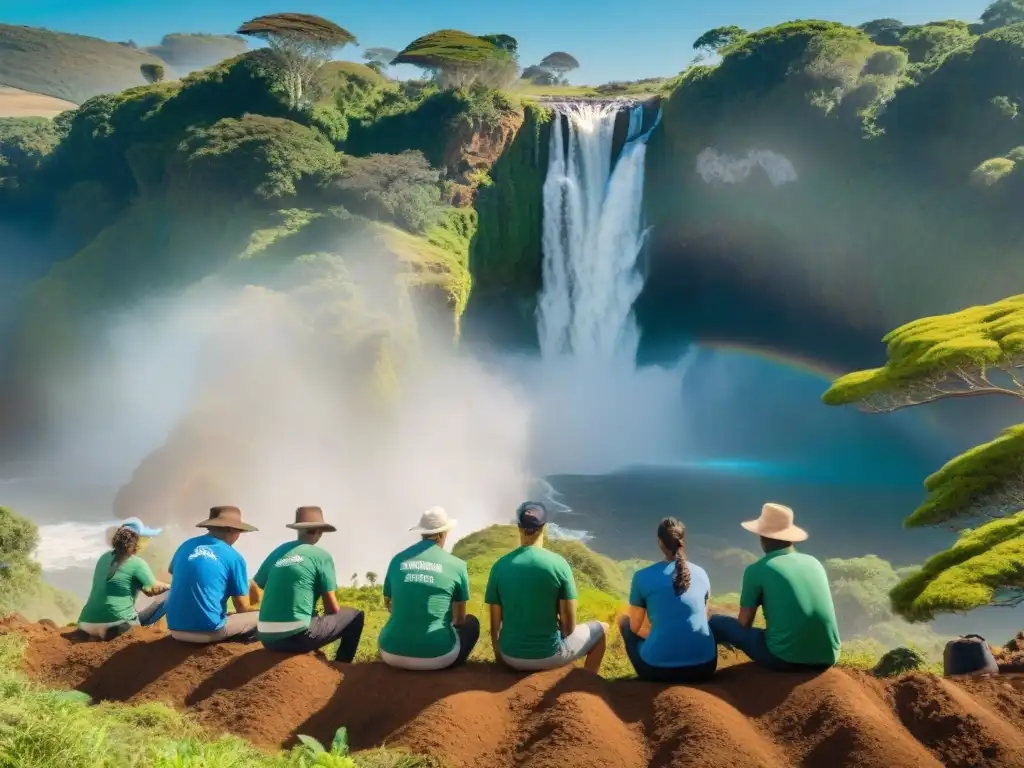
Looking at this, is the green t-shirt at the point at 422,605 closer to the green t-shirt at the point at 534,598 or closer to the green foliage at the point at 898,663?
the green t-shirt at the point at 534,598

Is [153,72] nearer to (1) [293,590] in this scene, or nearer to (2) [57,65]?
(2) [57,65]

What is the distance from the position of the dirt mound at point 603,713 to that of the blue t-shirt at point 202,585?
1.13 ft

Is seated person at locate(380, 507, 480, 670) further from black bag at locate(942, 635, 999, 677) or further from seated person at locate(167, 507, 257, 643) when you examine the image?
black bag at locate(942, 635, 999, 677)

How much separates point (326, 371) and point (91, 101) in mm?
29555

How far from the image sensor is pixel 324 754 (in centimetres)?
482

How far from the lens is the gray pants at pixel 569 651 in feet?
20.1

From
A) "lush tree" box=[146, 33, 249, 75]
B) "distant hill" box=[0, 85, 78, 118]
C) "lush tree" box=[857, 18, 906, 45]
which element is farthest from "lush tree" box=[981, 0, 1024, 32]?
"lush tree" box=[146, 33, 249, 75]

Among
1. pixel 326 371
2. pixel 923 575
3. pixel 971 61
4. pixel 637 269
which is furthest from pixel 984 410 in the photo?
pixel 923 575

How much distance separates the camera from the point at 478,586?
14227 millimetres

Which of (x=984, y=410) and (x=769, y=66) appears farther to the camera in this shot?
(x=769, y=66)

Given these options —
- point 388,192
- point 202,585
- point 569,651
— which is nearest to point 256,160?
point 388,192

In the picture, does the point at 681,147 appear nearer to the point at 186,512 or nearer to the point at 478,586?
the point at 186,512

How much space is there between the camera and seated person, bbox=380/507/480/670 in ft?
20.3

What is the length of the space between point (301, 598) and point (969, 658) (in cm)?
494
